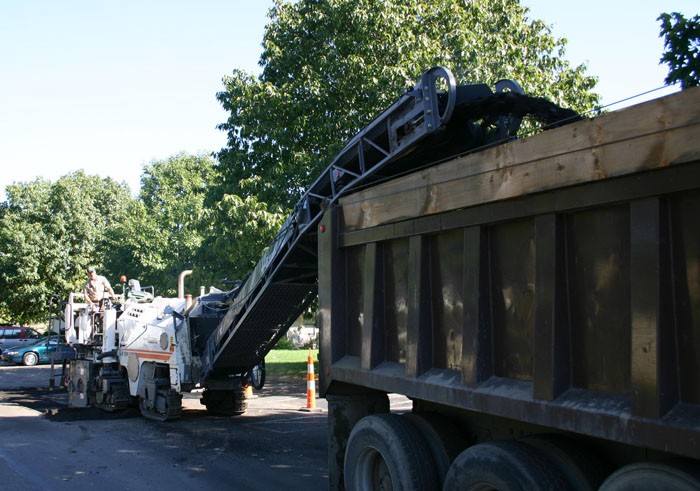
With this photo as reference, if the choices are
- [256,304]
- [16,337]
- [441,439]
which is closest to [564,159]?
[441,439]

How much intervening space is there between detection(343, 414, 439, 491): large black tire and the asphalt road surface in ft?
6.51

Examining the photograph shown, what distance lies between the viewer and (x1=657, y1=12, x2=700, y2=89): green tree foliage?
1048cm

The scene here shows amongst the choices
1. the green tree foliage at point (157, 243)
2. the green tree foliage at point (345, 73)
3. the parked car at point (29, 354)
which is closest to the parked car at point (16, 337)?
the parked car at point (29, 354)

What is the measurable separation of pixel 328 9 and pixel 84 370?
33.0 ft

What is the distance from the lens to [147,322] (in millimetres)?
12766

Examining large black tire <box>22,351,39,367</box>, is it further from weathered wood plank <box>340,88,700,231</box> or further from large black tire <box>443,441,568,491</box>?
large black tire <box>443,441,568,491</box>

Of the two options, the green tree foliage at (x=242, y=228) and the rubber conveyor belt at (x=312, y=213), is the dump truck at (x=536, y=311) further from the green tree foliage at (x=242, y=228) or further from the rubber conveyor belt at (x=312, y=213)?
the green tree foliage at (x=242, y=228)

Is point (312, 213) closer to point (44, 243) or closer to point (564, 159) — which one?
point (564, 159)

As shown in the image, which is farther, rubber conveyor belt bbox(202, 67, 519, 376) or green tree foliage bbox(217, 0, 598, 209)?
green tree foliage bbox(217, 0, 598, 209)

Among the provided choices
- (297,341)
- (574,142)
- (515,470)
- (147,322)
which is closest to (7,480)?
(147,322)

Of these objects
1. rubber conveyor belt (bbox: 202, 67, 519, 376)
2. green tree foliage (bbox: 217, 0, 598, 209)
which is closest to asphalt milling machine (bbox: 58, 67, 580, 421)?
rubber conveyor belt (bbox: 202, 67, 519, 376)

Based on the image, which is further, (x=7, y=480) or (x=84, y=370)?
(x=84, y=370)

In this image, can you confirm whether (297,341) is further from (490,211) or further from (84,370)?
(490,211)

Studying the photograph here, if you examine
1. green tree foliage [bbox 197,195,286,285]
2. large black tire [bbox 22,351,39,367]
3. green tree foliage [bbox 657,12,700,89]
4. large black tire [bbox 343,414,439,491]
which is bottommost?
large black tire [bbox 22,351,39,367]
